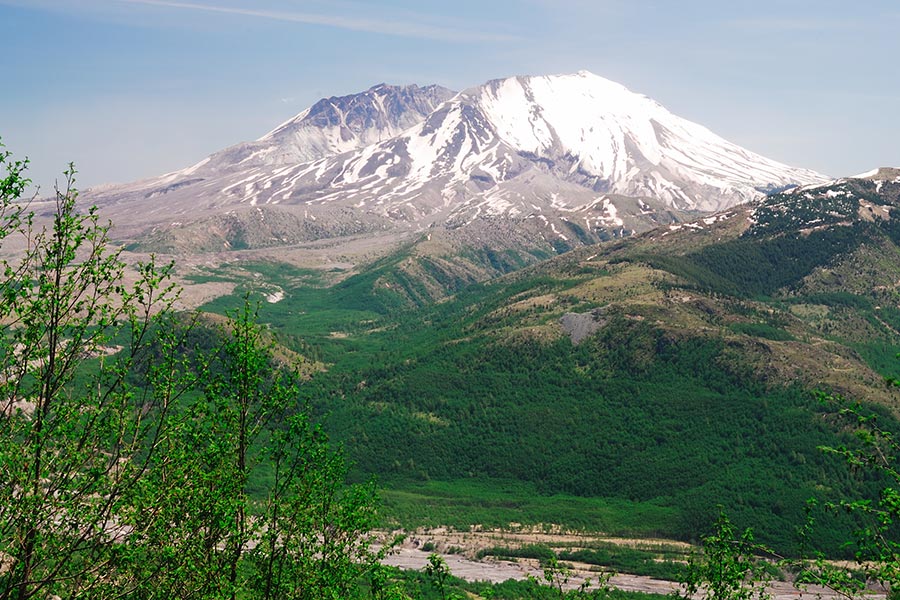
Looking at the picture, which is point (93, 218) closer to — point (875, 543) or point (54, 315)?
point (54, 315)

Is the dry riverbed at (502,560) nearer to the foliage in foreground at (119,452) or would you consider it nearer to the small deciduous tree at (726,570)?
the small deciduous tree at (726,570)

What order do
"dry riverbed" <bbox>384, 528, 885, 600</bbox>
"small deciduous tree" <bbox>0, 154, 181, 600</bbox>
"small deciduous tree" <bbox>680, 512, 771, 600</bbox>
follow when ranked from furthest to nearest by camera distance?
1. "dry riverbed" <bbox>384, 528, 885, 600</bbox>
2. "small deciduous tree" <bbox>680, 512, 771, 600</bbox>
3. "small deciduous tree" <bbox>0, 154, 181, 600</bbox>

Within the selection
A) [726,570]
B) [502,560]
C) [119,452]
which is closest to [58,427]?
[119,452]

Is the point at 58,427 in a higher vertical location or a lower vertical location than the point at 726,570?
higher

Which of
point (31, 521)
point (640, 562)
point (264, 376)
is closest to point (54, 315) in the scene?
point (31, 521)

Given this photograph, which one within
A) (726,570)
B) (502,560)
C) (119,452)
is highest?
(119,452)

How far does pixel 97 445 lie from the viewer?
29.9 m

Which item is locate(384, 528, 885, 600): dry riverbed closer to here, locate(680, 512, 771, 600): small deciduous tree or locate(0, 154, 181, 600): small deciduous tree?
locate(680, 512, 771, 600): small deciduous tree

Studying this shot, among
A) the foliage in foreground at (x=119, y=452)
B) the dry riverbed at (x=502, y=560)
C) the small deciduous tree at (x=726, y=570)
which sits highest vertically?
the foliage in foreground at (x=119, y=452)

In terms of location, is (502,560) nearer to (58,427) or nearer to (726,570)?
(726,570)

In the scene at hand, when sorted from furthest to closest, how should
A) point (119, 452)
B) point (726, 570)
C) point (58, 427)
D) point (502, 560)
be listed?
point (502, 560) → point (726, 570) → point (119, 452) → point (58, 427)

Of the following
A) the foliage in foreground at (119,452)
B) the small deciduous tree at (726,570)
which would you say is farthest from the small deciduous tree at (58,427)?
the small deciduous tree at (726,570)

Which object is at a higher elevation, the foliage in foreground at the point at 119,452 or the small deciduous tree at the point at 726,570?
the foliage in foreground at the point at 119,452

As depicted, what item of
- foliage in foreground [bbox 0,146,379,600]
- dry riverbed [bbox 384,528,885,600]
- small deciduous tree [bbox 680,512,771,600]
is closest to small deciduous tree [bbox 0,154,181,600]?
foliage in foreground [bbox 0,146,379,600]
